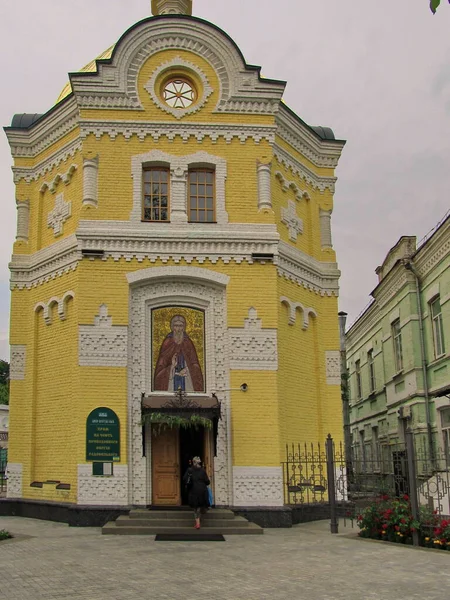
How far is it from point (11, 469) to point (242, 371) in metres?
6.30

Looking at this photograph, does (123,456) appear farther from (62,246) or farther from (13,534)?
(62,246)

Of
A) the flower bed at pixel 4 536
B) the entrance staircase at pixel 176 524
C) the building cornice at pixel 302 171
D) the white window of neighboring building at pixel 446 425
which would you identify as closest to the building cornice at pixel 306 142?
the building cornice at pixel 302 171

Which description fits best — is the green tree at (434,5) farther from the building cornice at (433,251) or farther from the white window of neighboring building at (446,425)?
the white window of neighboring building at (446,425)

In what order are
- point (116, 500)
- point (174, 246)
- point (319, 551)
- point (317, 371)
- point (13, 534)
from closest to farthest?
point (319, 551) → point (13, 534) → point (116, 500) → point (174, 246) → point (317, 371)

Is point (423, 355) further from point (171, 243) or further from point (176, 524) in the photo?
point (176, 524)

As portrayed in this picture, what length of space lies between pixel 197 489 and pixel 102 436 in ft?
8.98

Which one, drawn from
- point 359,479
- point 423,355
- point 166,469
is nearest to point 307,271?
point 423,355

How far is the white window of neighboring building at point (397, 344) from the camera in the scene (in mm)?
23644

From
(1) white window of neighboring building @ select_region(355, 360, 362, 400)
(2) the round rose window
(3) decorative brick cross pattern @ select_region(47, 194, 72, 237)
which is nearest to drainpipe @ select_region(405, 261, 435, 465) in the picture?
(2) the round rose window

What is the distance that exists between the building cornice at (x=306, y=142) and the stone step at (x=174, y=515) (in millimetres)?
9436

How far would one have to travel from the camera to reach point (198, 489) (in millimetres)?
13766

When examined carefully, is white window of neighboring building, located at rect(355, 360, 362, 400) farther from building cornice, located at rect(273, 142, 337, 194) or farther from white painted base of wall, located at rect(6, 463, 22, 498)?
white painted base of wall, located at rect(6, 463, 22, 498)

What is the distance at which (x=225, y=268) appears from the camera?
648 inches

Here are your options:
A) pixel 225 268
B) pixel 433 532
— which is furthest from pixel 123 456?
pixel 433 532
